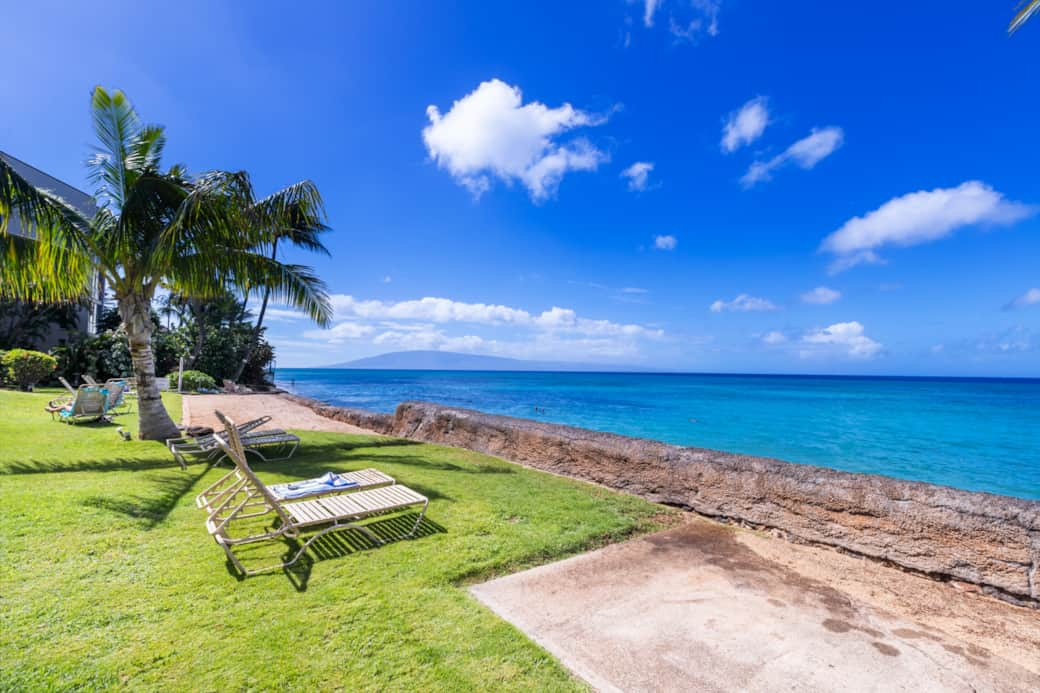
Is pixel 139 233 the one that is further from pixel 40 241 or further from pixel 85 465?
pixel 85 465

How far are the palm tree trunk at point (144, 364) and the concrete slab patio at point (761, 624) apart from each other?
787cm

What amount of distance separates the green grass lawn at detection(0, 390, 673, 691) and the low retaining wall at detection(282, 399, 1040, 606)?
68 cm

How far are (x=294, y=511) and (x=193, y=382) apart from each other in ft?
66.4

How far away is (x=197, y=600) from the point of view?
310 centimetres

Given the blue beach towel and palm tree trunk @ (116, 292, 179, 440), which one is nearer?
the blue beach towel

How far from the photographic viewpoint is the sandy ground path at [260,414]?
11680 mm

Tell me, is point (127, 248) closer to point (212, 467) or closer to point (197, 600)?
point (212, 467)

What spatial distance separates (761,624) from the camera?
123 inches

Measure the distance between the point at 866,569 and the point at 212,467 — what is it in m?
8.38

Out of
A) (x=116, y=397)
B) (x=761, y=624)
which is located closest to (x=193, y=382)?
(x=116, y=397)

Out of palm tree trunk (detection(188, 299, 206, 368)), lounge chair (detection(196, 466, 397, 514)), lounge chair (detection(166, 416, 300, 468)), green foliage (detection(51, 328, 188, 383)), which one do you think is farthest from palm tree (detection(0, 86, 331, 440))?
palm tree trunk (detection(188, 299, 206, 368))

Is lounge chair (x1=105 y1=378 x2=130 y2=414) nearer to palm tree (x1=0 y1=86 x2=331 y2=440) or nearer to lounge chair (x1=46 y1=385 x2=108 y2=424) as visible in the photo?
lounge chair (x1=46 y1=385 x2=108 y2=424)

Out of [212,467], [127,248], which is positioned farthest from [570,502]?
[127,248]

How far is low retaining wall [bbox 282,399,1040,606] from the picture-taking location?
3.81 m
